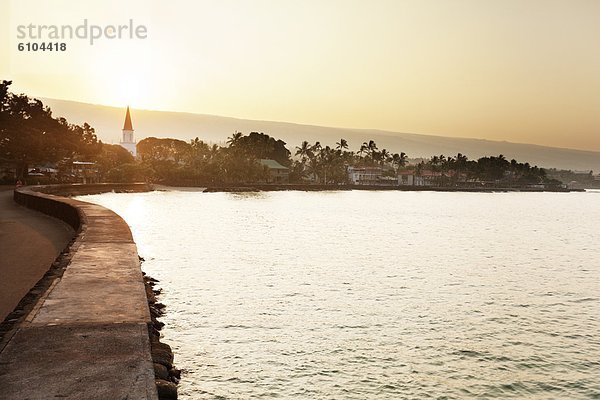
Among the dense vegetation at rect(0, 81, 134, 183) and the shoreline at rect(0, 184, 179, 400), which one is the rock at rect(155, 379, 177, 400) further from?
the dense vegetation at rect(0, 81, 134, 183)

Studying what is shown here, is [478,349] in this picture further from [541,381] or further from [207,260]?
[207,260]

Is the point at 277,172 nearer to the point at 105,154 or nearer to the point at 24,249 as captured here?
the point at 105,154

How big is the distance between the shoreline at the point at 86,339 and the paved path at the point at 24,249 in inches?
45.3

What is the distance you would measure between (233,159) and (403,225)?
314 feet

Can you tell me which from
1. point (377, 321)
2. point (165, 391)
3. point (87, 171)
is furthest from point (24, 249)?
point (87, 171)

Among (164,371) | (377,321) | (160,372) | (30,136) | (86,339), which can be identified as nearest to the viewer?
(86,339)

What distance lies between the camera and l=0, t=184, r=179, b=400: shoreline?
6906 mm

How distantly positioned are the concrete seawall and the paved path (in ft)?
5.39

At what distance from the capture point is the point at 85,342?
8.59 meters

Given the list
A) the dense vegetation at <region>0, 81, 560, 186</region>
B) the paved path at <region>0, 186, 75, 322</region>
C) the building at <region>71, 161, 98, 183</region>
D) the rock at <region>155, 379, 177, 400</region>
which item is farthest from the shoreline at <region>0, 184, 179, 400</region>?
the building at <region>71, 161, 98, 183</region>

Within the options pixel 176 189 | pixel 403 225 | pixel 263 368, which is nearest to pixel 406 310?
pixel 263 368

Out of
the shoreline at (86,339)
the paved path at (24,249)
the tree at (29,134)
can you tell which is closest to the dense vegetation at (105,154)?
the tree at (29,134)

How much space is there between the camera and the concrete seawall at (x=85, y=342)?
682 cm

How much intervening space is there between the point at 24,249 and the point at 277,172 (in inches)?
6469
